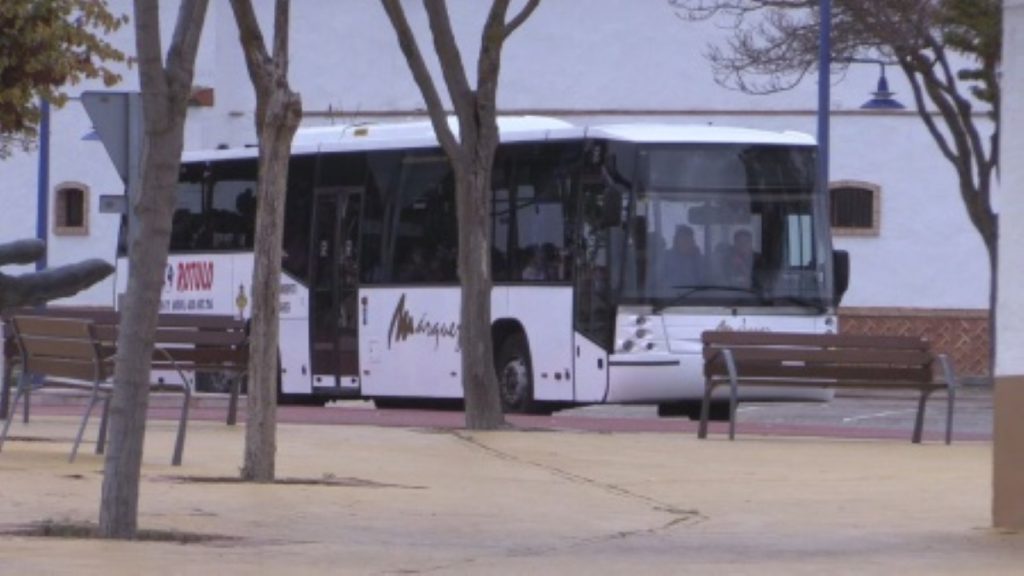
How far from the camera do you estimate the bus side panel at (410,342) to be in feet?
89.7

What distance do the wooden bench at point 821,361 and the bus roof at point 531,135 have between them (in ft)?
18.7

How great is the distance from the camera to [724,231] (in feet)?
84.8

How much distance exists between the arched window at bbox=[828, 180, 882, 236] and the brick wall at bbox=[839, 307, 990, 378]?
1.53 metres

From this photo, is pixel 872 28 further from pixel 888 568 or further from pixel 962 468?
pixel 888 568

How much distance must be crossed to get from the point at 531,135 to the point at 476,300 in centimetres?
677

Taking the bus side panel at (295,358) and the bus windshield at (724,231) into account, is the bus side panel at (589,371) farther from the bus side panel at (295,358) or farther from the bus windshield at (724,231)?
the bus side panel at (295,358)

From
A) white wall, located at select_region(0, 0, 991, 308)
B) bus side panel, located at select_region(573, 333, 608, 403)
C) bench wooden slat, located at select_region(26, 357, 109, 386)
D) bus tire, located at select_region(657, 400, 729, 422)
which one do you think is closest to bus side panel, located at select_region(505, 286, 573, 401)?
bus side panel, located at select_region(573, 333, 608, 403)

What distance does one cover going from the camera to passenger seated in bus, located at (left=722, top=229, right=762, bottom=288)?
25.7 metres

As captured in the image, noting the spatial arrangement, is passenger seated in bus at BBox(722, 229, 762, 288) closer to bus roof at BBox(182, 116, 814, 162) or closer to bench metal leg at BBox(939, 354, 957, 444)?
bus roof at BBox(182, 116, 814, 162)

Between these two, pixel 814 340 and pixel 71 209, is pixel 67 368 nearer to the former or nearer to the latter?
pixel 814 340

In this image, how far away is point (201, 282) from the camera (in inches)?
1208

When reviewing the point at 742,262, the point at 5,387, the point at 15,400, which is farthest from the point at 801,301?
the point at 15,400

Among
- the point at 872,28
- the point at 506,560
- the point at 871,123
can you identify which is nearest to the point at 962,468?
the point at 506,560

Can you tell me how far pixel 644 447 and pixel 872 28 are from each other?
720 inches
